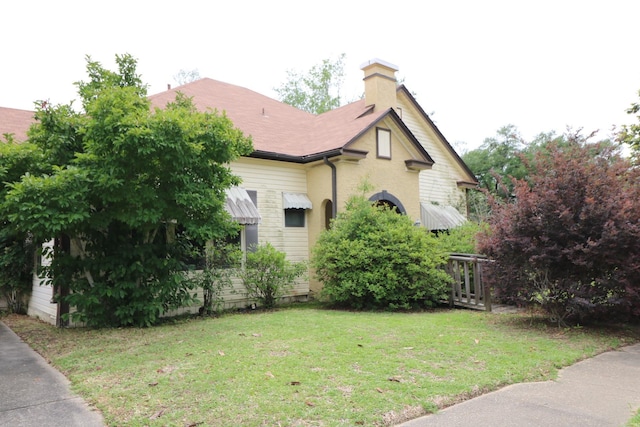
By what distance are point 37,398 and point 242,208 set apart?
707cm

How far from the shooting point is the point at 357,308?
425 inches

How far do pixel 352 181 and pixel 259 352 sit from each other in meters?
7.68

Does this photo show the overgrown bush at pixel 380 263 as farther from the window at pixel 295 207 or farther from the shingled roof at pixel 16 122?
the shingled roof at pixel 16 122

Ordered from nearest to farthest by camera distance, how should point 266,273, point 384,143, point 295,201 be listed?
point 266,273
point 295,201
point 384,143

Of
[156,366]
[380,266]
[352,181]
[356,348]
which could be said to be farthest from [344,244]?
[156,366]

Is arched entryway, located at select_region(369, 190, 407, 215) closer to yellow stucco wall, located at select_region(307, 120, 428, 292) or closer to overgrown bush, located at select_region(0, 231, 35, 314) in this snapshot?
yellow stucco wall, located at select_region(307, 120, 428, 292)

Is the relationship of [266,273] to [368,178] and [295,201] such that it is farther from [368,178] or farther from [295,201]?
[368,178]

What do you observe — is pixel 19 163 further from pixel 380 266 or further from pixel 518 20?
pixel 518 20

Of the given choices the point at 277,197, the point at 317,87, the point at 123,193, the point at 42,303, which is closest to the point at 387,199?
the point at 277,197

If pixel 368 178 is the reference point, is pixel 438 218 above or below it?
below

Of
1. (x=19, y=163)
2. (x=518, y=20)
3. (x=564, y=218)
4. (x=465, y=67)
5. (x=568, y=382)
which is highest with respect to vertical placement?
(x=465, y=67)

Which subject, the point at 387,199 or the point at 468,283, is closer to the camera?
the point at 468,283

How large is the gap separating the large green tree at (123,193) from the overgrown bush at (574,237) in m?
5.49

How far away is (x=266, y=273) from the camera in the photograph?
441 inches
